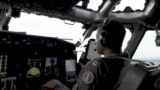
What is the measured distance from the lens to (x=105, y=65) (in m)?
1.00

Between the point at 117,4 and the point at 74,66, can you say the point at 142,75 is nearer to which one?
the point at 74,66

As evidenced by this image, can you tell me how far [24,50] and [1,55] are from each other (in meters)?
0.15

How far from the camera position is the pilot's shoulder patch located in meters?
0.97

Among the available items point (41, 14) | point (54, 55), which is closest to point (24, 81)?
point (54, 55)

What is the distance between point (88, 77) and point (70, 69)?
2.09 feet

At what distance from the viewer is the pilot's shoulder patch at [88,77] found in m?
0.97

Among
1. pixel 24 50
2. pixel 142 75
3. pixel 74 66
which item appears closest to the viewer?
pixel 142 75

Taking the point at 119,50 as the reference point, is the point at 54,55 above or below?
below

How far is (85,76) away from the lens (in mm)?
981

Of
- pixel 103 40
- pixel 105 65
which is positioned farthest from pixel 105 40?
pixel 105 65

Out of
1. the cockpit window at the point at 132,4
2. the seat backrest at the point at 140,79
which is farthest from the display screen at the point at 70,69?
the cockpit window at the point at 132,4

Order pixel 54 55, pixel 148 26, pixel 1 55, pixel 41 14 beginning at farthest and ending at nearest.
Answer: pixel 148 26
pixel 41 14
pixel 54 55
pixel 1 55

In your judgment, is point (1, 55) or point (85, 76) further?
point (1, 55)

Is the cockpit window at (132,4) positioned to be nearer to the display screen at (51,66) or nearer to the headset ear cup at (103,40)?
the display screen at (51,66)
